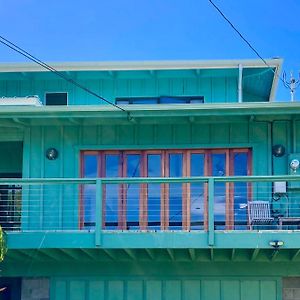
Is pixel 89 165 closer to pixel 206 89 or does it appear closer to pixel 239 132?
pixel 239 132

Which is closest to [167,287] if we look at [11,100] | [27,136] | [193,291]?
[193,291]

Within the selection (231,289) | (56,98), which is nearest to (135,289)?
(231,289)

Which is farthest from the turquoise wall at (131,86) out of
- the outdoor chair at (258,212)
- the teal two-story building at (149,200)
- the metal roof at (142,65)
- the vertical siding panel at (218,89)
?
the outdoor chair at (258,212)

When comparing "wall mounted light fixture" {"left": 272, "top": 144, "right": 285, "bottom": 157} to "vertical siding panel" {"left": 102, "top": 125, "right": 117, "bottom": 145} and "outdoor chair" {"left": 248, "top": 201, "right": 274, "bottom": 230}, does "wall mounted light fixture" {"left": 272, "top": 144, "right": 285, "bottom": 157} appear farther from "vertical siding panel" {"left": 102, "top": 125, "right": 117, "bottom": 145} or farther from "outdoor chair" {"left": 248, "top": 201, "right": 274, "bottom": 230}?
"vertical siding panel" {"left": 102, "top": 125, "right": 117, "bottom": 145}

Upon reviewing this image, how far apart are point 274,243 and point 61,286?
3.91m

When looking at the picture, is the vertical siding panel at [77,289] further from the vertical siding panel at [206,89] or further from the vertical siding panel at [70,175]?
the vertical siding panel at [206,89]

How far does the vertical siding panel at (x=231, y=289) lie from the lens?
9727 millimetres

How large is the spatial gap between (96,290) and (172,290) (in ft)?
4.49

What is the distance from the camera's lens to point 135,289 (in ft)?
32.3

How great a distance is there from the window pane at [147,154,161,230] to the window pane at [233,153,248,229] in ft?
4.68

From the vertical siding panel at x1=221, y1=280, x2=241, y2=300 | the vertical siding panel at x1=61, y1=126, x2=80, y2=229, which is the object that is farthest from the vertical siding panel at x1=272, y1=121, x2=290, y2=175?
the vertical siding panel at x1=61, y1=126, x2=80, y2=229

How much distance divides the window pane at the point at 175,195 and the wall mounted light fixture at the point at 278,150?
5.68 ft

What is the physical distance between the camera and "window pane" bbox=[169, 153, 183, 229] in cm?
1019

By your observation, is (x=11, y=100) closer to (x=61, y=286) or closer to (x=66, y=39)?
(x=61, y=286)
